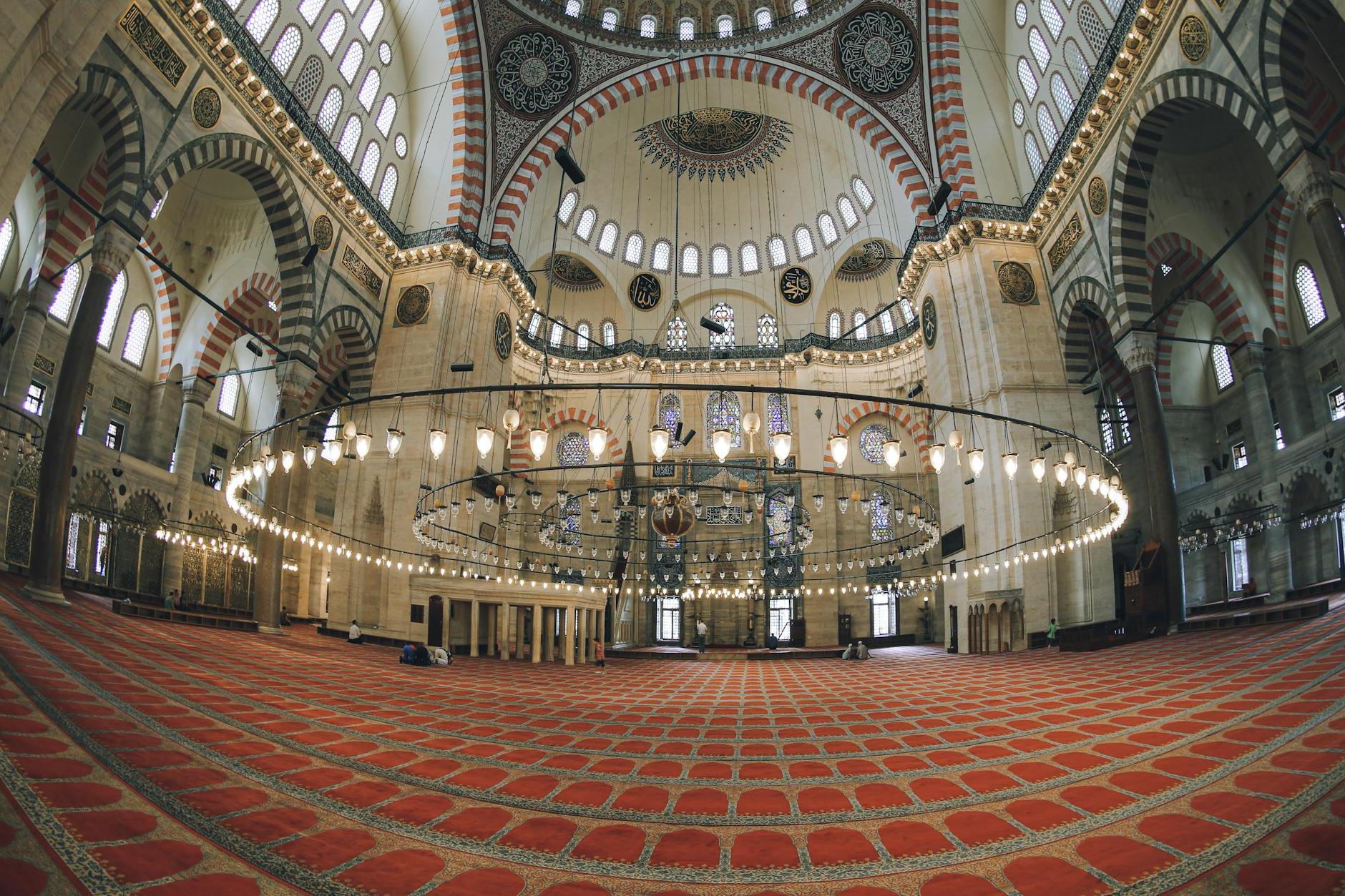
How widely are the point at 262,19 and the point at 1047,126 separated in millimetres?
13554

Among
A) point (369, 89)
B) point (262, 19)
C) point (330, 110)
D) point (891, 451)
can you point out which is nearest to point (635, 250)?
point (369, 89)

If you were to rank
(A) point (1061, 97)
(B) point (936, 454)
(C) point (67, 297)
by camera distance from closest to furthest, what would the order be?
(B) point (936, 454) < (A) point (1061, 97) < (C) point (67, 297)

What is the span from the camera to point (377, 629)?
41.7 feet

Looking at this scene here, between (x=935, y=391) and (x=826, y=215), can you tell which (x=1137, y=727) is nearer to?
(x=935, y=391)

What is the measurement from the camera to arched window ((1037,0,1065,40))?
37.0 ft

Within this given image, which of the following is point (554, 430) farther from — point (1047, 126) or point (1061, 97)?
point (1061, 97)

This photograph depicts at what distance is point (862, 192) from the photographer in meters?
18.1

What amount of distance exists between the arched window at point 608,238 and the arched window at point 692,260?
227cm

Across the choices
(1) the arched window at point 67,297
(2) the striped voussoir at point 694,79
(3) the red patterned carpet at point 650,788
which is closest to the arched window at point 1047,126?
(2) the striped voussoir at point 694,79

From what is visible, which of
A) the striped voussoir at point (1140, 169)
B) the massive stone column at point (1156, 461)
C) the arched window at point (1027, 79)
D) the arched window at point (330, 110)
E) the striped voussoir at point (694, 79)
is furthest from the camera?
the striped voussoir at point (694, 79)

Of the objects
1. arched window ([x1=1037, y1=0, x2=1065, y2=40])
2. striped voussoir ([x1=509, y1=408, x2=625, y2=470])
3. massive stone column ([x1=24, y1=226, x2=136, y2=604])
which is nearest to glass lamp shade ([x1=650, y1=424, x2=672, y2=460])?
massive stone column ([x1=24, y1=226, x2=136, y2=604])

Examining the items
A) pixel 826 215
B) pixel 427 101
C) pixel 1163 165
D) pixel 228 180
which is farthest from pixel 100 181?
pixel 1163 165

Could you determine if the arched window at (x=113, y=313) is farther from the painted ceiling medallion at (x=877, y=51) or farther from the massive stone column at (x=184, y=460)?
the painted ceiling medallion at (x=877, y=51)

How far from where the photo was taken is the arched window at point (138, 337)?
14.3m
